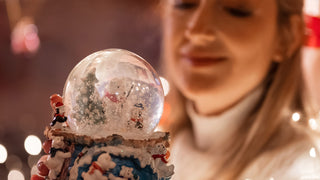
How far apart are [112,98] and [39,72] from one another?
2.42 meters

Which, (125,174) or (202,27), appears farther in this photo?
(202,27)

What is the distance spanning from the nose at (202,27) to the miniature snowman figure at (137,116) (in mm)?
452

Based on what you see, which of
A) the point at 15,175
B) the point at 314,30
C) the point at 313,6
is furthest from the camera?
the point at 15,175

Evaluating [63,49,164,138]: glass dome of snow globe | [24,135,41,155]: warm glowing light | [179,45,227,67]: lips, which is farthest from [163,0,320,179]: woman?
[24,135,41,155]: warm glowing light

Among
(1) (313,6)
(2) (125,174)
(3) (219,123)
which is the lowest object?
(2) (125,174)

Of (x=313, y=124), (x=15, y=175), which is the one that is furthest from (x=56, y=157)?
(x=15, y=175)

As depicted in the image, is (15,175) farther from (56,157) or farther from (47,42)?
(56,157)

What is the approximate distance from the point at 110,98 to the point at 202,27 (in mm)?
483

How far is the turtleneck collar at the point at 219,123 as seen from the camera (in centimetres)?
121

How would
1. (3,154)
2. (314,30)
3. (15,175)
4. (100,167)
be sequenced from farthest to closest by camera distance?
(3,154), (15,175), (314,30), (100,167)

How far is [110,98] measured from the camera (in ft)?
2.33

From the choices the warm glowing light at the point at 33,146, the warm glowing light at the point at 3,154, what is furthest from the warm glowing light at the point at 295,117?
the warm glowing light at the point at 3,154

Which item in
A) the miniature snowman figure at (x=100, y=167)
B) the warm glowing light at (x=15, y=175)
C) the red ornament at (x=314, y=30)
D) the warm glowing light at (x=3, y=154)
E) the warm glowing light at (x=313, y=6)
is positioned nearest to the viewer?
the miniature snowman figure at (x=100, y=167)

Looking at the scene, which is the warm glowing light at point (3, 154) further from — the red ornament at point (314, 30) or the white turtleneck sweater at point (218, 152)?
the red ornament at point (314, 30)
